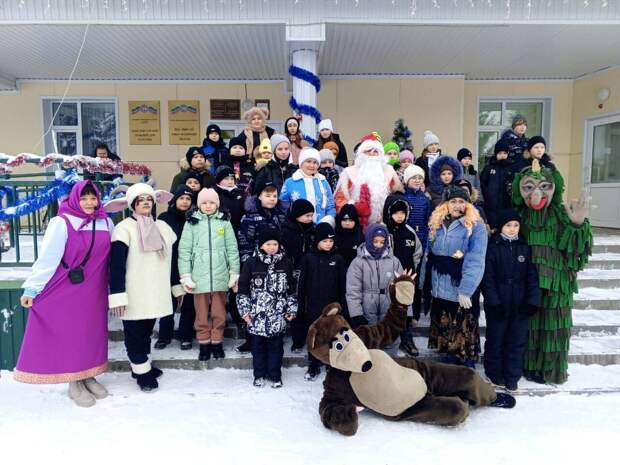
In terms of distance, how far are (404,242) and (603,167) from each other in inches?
254

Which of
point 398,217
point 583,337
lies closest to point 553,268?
point 398,217

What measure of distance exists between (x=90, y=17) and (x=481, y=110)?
723cm

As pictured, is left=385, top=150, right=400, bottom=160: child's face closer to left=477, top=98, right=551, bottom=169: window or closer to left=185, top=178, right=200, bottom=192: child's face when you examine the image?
left=185, top=178, right=200, bottom=192: child's face

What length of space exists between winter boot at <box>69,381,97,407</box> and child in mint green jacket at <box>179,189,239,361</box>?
0.90 meters

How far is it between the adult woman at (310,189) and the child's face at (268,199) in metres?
0.25

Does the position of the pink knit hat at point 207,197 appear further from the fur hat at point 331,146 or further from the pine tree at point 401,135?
the pine tree at point 401,135

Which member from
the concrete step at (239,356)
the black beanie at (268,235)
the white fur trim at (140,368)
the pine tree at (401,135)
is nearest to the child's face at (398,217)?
the black beanie at (268,235)

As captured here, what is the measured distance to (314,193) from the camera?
4094mm

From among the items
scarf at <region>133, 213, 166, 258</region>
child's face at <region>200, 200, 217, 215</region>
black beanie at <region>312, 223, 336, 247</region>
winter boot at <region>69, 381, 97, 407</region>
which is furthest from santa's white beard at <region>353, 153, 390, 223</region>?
winter boot at <region>69, 381, 97, 407</region>

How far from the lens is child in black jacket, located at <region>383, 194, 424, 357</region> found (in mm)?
3799

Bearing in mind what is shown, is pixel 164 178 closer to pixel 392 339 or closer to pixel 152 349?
pixel 152 349

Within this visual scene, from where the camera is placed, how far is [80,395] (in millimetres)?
3213

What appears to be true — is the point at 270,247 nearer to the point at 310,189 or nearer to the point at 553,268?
the point at 310,189

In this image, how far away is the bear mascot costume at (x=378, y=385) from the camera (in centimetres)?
284
